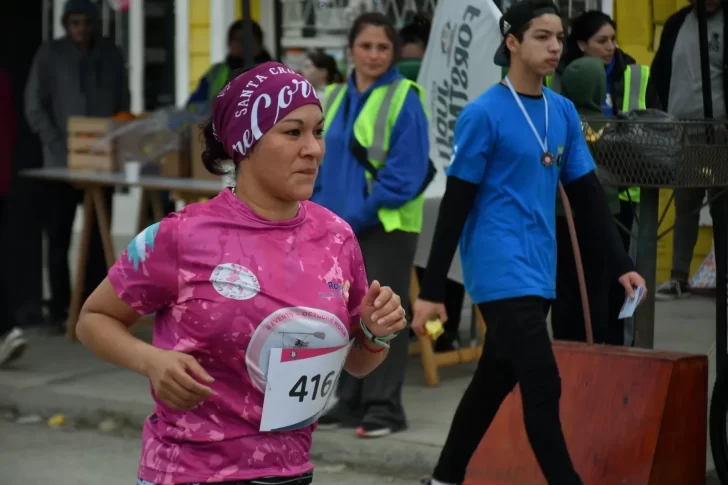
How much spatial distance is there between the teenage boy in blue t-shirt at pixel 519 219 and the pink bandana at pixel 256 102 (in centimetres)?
175

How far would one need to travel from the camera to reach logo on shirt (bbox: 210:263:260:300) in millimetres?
2789

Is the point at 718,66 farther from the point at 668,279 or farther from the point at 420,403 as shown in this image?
the point at 668,279

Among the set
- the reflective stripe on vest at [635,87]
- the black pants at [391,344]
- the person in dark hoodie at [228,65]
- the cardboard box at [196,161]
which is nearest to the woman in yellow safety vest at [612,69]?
the reflective stripe on vest at [635,87]

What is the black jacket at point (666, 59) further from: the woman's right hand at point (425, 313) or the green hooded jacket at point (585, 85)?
the woman's right hand at point (425, 313)

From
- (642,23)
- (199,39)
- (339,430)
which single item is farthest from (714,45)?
(199,39)

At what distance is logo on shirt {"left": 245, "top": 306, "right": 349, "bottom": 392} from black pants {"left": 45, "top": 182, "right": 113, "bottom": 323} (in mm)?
6805

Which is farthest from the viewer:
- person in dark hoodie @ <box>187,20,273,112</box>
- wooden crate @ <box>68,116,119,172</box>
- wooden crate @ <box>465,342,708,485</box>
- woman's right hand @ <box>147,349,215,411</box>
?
person in dark hoodie @ <box>187,20,273,112</box>

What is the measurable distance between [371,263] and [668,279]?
10.3 ft

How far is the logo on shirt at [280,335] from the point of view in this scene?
279 cm

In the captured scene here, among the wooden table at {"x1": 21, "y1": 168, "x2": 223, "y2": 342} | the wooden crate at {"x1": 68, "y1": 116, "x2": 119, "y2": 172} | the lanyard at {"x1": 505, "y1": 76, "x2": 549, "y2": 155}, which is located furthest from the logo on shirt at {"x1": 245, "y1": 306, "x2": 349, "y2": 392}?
the wooden crate at {"x1": 68, "y1": 116, "x2": 119, "y2": 172}

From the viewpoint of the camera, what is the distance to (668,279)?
885 centimetres

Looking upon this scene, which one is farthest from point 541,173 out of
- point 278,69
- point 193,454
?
point 193,454

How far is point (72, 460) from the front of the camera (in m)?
6.48

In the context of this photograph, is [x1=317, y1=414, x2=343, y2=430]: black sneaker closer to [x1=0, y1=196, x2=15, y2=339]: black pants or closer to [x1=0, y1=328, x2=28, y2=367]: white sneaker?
[x1=0, y1=328, x2=28, y2=367]: white sneaker
